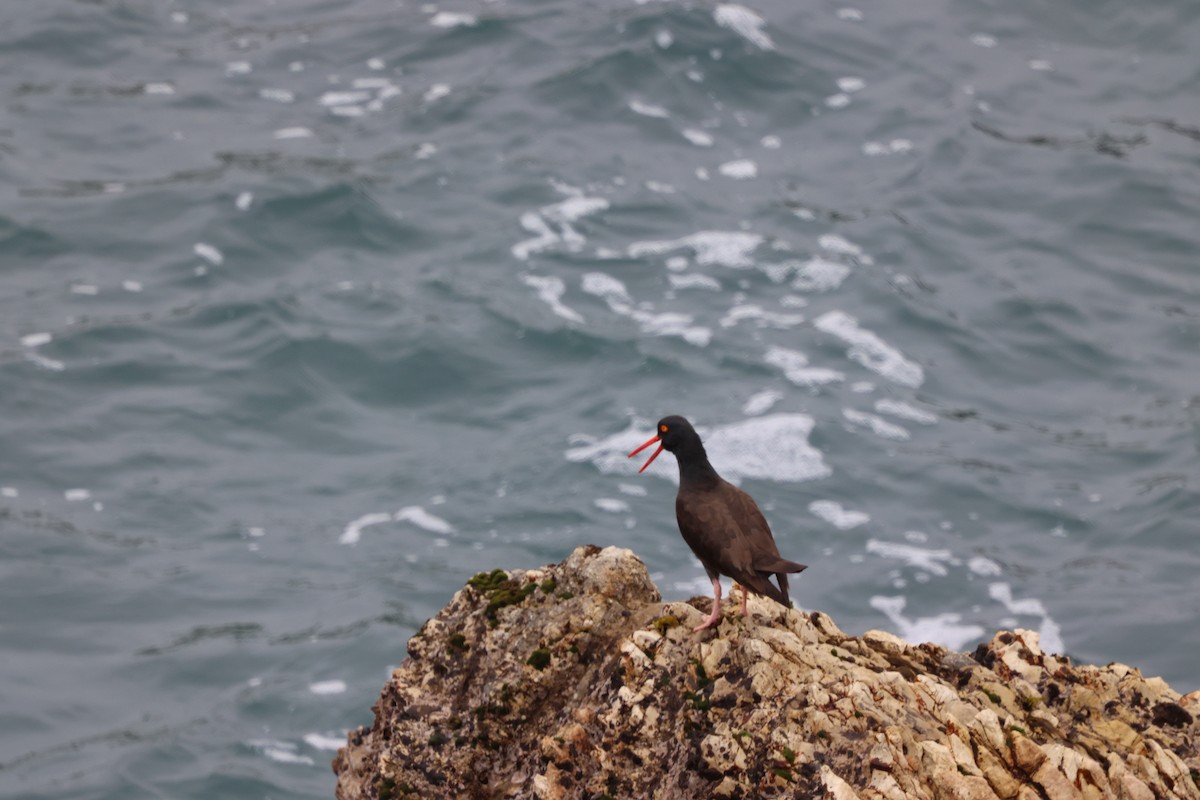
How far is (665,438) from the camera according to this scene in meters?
9.07

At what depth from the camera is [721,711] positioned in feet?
24.1

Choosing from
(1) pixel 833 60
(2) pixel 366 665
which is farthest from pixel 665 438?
(1) pixel 833 60

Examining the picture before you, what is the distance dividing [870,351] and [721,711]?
15.3m

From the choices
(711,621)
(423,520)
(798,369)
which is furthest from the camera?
(798,369)

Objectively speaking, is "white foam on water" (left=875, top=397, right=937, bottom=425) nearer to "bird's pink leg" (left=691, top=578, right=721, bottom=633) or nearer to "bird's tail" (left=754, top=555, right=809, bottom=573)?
"bird's tail" (left=754, top=555, right=809, bottom=573)

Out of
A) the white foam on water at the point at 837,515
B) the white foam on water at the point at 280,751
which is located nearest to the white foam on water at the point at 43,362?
the white foam on water at the point at 280,751

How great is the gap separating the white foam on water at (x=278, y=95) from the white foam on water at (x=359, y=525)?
1167 centimetres

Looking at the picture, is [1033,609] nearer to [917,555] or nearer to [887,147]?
[917,555]

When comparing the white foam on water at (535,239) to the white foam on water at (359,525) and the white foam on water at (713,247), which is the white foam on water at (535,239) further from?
the white foam on water at (359,525)

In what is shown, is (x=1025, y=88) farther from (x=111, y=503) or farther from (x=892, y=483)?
(x=111, y=503)

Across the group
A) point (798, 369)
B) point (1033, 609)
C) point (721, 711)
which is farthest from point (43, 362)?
point (721, 711)

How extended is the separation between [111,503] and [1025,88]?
64.7 feet

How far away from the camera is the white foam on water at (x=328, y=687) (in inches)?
643

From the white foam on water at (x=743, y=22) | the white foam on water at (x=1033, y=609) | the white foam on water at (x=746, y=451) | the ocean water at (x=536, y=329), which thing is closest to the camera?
the white foam on water at (x=1033, y=609)
